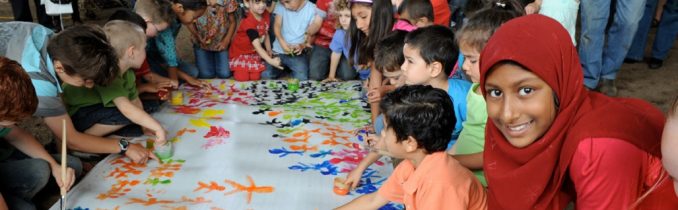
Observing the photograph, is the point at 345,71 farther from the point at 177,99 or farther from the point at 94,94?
the point at 94,94

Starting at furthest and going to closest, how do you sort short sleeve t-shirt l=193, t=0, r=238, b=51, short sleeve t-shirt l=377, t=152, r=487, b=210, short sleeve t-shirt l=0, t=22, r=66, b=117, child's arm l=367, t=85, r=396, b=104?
short sleeve t-shirt l=193, t=0, r=238, b=51 → child's arm l=367, t=85, r=396, b=104 → short sleeve t-shirt l=0, t=22, r=66, b=117 → short sleeve t-shirt l=377, t=152, r=487, b=210

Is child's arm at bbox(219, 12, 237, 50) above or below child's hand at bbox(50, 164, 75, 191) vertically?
above

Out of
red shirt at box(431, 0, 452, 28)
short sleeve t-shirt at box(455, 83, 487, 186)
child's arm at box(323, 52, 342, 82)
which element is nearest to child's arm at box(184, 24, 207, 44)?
child's arm at box(323, 52, 342, 82)

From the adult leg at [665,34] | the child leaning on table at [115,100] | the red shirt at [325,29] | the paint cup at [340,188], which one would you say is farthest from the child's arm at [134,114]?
the adult leg at [665,34]

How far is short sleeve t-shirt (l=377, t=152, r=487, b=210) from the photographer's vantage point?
1.65 meters

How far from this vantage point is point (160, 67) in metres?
3.97

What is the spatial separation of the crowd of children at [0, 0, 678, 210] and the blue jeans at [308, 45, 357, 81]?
0.04ft

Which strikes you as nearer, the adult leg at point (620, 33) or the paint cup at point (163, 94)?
the paint cup at point (163, 94)

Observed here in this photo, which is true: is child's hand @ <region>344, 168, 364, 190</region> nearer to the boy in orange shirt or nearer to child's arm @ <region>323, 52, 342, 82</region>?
the boy in orange shirt

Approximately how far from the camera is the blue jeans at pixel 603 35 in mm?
3902

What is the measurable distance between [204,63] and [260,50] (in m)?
0.43

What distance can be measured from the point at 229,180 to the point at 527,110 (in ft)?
4.92

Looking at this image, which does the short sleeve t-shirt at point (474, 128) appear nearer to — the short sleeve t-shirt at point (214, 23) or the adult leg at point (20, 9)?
the short sleeve t-shirt at point (214, 23)

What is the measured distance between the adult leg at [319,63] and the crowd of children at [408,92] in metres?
0.01
